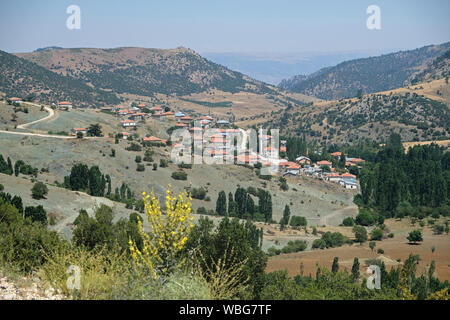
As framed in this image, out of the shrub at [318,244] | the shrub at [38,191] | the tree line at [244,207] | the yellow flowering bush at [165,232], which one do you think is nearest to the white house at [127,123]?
the tree line at [244,207]

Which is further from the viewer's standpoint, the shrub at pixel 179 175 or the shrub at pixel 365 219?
the shrub at pixel 179 175

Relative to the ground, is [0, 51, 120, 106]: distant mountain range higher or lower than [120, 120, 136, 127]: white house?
higher

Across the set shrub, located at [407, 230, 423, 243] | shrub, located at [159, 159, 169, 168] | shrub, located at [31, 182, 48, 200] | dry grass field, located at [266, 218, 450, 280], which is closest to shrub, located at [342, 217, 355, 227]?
dry grass field, located at [266, 218, 450, 280]

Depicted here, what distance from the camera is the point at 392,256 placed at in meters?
41.2

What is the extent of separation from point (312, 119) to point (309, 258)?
340 ft

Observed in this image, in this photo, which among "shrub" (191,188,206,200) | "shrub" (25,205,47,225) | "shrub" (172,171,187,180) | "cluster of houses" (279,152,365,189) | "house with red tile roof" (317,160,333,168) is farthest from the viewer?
"house with red tile roof" (317,160,333,168)

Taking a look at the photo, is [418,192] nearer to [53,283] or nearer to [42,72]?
[53,283]

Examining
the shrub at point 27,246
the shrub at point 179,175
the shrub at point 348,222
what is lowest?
the shrub at point 348,222

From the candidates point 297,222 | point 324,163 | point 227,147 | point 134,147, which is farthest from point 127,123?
point 297,222

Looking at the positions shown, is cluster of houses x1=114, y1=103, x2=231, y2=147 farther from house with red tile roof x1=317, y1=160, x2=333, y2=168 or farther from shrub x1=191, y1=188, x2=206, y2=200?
shrub x1=191, y1=188, x2=206, y2=200

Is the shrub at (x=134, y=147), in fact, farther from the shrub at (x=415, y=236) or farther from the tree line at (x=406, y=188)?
the shrub at (x=415, y=236)

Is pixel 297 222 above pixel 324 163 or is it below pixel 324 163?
below

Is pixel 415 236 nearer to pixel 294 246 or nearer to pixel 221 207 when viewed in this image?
pixel 294 246
